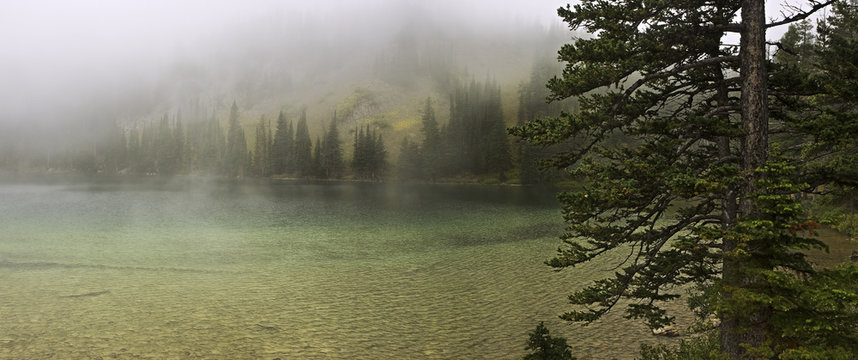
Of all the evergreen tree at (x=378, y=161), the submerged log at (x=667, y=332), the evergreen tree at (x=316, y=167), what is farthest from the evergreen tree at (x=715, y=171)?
the evergreen tree at (x=316, y=167)

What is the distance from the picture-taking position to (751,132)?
903cm

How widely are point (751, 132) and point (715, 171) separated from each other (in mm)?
1296

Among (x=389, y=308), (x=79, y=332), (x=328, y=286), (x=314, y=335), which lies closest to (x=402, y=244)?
(x=328, y=286)

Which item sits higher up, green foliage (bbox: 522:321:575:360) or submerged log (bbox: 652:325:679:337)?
green foliage (bbox: 522:321:575:360)

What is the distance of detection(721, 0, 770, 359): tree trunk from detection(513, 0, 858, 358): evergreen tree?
26 mm

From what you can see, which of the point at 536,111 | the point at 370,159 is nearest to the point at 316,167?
the point at 370,159

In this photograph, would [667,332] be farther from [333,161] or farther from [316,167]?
[316,167]

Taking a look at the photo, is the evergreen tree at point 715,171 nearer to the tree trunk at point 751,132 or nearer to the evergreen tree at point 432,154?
the tree trunk at point 751,132

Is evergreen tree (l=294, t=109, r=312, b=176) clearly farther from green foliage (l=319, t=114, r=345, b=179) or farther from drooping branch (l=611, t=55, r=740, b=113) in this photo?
drooping branch (l=611, t=55, r=740, b=113)

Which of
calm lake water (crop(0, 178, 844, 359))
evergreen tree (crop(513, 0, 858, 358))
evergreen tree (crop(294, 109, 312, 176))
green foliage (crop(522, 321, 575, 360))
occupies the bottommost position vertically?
calm lake water (crop(0, 178, 844, 359))

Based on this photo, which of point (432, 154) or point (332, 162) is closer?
point (432, 154)

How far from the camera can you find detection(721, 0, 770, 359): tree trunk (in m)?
8.81

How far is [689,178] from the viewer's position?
841 cm

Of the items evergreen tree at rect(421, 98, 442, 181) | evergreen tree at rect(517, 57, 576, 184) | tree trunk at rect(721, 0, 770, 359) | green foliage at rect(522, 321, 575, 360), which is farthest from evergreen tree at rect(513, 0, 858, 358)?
evergreen tree at rect(421, 98, 442, 181)
